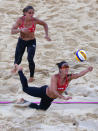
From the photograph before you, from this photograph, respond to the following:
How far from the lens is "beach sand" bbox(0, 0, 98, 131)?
3430 mm

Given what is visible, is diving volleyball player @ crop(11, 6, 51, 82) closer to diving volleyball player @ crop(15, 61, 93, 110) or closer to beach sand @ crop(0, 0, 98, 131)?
beach sand @ crop(0, 0, 98, 131)

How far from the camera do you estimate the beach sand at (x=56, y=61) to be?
3.43 meters

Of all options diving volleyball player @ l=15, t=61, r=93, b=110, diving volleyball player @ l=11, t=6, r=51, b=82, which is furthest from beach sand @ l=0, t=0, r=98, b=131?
diving volleyball player @ l=11, t=6, r=51, b=82

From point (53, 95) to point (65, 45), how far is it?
2.85 metres

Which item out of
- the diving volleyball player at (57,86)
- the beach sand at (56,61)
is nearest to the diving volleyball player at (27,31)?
the beach sand at (56,61)

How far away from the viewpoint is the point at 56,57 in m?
5.50

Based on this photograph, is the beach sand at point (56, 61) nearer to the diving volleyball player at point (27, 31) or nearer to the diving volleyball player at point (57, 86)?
the diving volleyball player at point (57, 86)

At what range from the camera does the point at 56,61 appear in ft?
17.6

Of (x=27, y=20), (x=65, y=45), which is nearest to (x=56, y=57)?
(x=65, y=45)

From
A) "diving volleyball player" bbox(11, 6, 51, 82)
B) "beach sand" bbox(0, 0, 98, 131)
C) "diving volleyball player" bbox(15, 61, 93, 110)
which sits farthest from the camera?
"diving volleyball player" bbox(11, 6, 51, 82)

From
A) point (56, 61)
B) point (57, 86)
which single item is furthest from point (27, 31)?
point (56, 61)

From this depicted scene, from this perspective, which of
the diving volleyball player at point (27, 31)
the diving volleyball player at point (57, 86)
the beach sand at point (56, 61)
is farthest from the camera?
the diving volleyball player at point (27, 31)

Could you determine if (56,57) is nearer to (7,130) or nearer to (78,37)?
(78,37)

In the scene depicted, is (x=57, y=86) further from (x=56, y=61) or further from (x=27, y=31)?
(x=56, y=61)
